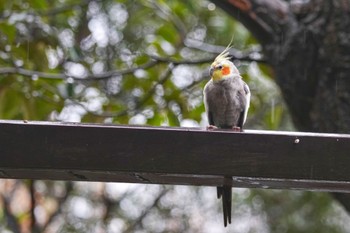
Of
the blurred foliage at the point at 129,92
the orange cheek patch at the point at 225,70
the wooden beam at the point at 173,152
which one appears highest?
the wooden beam at the point at 173,152

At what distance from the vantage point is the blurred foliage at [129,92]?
11.6 ft

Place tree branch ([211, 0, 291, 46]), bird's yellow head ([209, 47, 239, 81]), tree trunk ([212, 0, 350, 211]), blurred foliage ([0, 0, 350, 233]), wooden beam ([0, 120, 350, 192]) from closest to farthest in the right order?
wooden beam ([0, 120, 350, 192]) → bird's yellow head ([209, 47, 239, 81]) → tree trunk ([212, 0, 350, 211]) → tree branch ([211, 0, 291, 46]) → blurred foliage ([0, 0, 350, 233])

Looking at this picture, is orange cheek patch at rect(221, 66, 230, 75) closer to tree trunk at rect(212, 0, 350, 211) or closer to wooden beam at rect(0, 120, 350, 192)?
tree trunk at rect(212, 0, 350, 211)

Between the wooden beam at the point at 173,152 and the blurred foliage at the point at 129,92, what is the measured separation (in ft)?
5.76

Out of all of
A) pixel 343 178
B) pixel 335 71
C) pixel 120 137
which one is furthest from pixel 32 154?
pixel 335 71

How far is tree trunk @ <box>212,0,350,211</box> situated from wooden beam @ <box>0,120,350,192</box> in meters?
1.32

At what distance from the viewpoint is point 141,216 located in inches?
206

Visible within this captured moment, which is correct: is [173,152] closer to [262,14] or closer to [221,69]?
[221,69]

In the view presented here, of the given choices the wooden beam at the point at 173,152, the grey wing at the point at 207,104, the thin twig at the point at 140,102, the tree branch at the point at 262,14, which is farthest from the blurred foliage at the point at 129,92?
the wooden beam at the point at 173,152

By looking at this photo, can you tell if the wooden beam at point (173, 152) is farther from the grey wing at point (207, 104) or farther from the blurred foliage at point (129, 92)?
the blurred foliage at point (129, 92)

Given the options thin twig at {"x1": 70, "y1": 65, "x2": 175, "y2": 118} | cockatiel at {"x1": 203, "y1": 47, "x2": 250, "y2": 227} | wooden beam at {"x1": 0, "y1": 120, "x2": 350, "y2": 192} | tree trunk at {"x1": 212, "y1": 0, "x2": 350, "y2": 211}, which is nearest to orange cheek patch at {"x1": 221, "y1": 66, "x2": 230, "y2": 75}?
cockatiel at {"x1": 203, "y1": 47, "x2": 250, "y2": 227}

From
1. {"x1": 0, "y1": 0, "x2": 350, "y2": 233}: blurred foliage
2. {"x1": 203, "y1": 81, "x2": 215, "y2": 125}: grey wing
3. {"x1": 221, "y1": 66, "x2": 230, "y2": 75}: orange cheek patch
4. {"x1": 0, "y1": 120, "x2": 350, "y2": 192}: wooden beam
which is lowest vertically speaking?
{"x1": 0, "y1": 0, "x2": 350, "y2": 233}: blurred foliage

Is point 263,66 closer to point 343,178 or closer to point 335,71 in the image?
point 335,71

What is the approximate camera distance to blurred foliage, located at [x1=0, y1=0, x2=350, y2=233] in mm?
3541
